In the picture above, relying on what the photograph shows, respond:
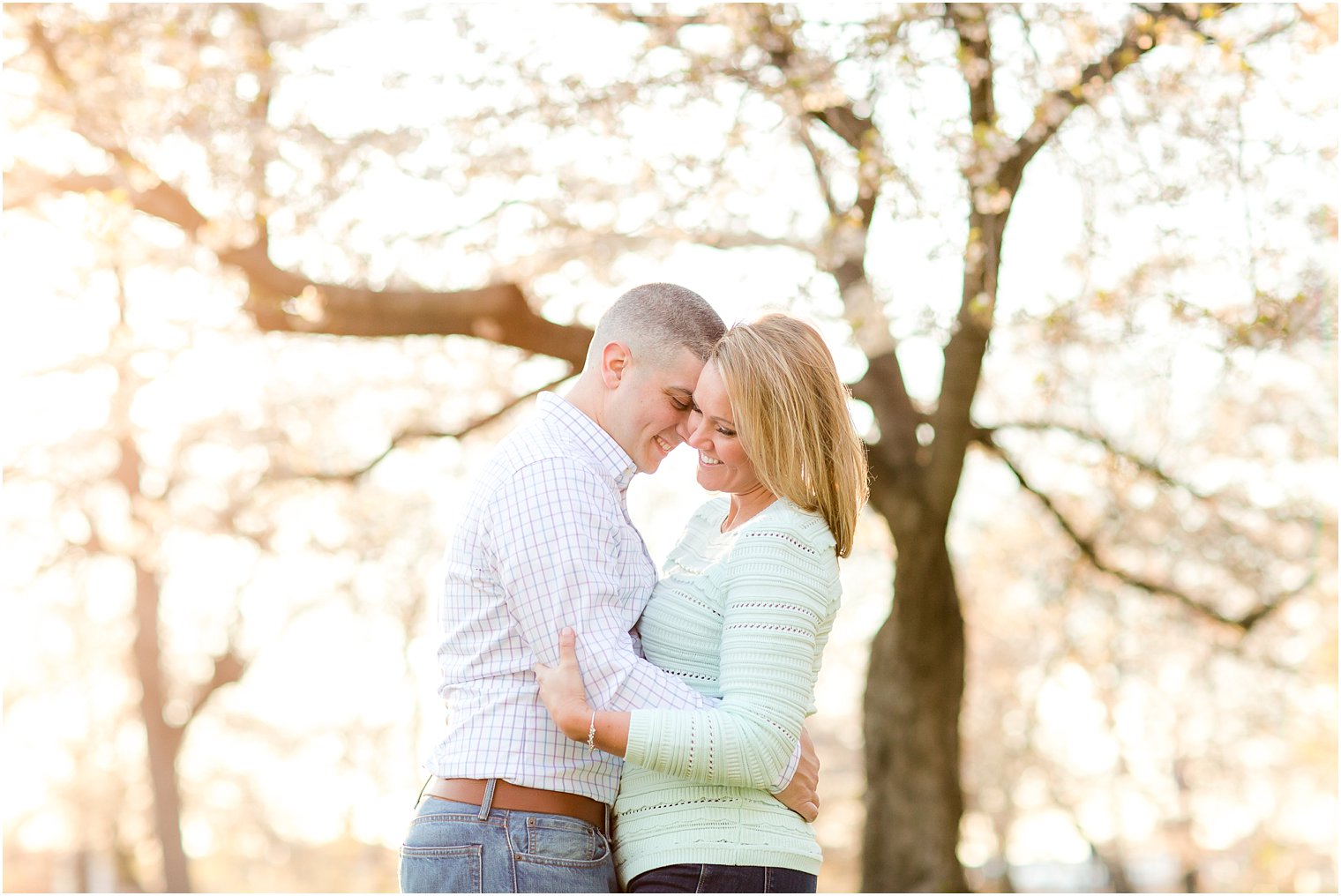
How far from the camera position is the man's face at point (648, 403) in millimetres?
3035

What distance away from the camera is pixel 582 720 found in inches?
102

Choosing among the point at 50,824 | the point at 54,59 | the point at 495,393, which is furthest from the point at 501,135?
the point at 50,824

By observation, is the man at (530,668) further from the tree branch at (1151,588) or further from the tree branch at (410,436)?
the tree branch at (1151,588)

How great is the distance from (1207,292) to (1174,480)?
7.51 ft

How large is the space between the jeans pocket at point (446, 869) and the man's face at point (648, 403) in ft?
3.13

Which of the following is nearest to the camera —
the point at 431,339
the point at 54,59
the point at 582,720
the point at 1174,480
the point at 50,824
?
the point at 582,720

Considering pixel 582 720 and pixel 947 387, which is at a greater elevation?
pixel 947 387

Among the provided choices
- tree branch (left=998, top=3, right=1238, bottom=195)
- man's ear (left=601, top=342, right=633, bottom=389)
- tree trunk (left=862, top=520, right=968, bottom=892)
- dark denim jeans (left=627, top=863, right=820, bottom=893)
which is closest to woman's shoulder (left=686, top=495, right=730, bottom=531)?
man's ear (left=601, top=342, right=633, bottom=389)

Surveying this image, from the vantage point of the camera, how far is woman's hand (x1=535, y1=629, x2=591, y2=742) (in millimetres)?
2596

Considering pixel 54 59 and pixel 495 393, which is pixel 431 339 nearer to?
pixel 495 393

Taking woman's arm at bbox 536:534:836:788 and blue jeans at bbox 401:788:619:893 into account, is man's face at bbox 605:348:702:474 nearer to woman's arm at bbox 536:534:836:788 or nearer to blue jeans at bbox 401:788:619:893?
woman's arm at bbox 536:534:836:788

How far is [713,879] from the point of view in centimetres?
270

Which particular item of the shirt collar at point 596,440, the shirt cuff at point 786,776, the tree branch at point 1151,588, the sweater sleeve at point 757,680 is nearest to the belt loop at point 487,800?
the sweater sleeve at point 757,680

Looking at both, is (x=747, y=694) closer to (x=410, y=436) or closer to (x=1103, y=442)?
(x=410, y=436)
